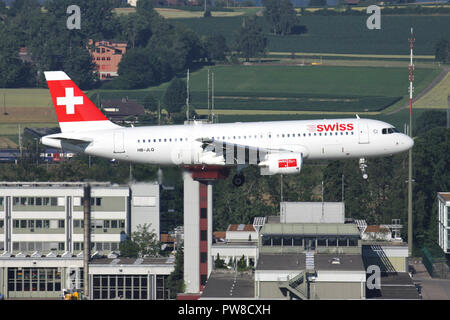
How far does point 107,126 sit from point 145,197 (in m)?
57.9

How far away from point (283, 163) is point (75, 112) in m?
16.9

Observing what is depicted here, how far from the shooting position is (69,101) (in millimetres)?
66312

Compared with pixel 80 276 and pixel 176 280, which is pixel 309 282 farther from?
pixel 80 276

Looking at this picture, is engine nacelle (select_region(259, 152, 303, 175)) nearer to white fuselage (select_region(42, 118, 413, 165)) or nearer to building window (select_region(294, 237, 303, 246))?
white fuselage (select_region(42, 118, 413, 165))

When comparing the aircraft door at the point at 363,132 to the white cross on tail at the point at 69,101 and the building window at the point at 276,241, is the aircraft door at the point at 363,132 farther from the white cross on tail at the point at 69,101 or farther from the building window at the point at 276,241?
the building window at the point at 276,241

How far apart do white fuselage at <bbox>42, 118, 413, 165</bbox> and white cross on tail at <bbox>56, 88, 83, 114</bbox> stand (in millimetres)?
3099

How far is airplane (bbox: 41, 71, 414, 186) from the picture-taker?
60719 mm

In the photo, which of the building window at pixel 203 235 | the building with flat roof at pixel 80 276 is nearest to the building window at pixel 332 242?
the building window at pixel 203 235

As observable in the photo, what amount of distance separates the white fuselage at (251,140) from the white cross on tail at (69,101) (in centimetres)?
310

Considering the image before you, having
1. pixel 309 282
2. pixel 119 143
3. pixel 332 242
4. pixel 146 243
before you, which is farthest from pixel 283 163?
pixel 146 243

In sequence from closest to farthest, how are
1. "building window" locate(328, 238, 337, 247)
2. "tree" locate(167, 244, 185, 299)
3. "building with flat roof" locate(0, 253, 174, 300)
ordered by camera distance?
"building window" locate(328, 238, 337, 247) < "tree" locate(167, 244, 185, 299) < "building with flat roof" locate(0, 253, 174, 300)

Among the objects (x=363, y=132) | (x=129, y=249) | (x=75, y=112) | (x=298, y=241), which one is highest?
(x=75, y=112)

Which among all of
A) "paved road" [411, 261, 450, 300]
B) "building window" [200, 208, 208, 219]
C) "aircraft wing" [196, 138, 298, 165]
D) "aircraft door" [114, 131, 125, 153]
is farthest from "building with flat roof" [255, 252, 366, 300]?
"aircraft door" [114, 131, 125, 153]

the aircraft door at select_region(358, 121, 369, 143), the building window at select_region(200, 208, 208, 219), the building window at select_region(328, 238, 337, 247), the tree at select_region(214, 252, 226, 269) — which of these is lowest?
the tree at select_region(214, 252, 226, 269)
